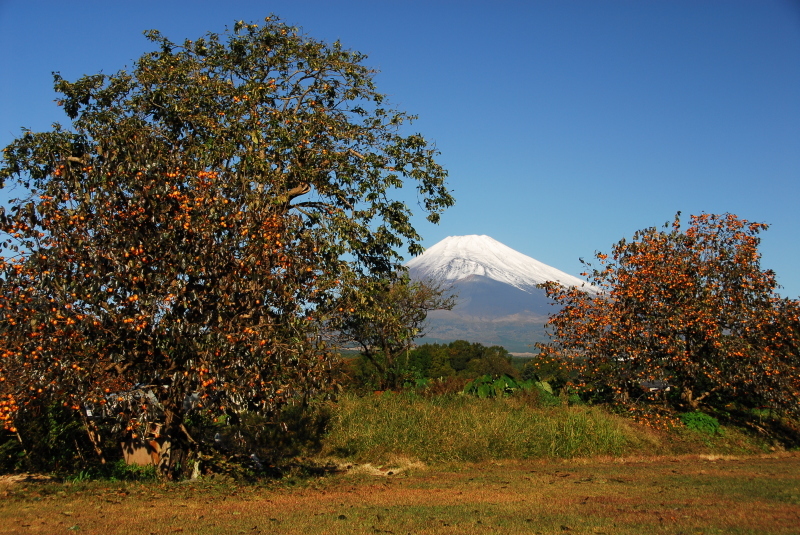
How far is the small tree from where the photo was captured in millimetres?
14812

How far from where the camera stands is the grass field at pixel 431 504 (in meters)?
7.47

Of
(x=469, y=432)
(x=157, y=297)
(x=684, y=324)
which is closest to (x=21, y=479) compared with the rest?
(x=157, y=297)

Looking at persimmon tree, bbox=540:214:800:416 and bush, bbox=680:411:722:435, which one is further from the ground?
persimmon tree, bbox=540:214:800:416

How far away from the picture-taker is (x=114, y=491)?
9.75m

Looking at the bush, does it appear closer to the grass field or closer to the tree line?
the tree line

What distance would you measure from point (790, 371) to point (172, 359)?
15.2m

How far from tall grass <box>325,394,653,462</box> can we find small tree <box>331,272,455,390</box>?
6.53 ft

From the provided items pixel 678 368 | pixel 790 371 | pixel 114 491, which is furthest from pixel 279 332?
pixel 790 371

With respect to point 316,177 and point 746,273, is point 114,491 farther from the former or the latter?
point 746,273

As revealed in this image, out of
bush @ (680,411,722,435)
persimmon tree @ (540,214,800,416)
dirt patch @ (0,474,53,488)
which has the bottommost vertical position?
bush @ (680,411,722,435)

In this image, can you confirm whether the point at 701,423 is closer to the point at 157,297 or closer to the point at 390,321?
→ the point at 390,321

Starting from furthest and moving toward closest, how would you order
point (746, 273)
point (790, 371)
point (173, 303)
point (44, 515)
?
1. point (746, 273)
2. point (790, 371)
3. point (173, 303)
4. point (44, 515)

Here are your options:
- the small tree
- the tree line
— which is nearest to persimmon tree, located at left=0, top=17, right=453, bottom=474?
the tree line

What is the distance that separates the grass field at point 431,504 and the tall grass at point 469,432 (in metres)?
1.77
